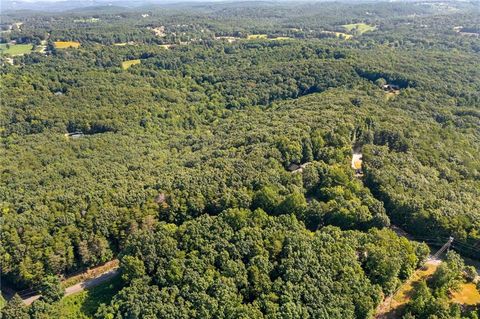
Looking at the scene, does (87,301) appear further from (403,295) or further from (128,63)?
(128,63)

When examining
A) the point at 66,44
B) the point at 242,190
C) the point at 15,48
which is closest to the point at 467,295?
the point at 242,190

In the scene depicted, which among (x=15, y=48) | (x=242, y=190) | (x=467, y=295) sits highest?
(x=15, y=48)

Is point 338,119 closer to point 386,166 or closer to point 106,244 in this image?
point 386,166

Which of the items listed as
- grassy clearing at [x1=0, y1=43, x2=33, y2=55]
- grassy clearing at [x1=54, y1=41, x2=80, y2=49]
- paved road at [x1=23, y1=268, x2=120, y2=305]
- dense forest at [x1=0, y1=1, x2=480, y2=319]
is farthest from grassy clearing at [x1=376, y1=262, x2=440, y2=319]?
grassy clearing at [x1=54, y1=41, x2=80, y2=49]

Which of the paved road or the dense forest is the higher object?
the dense forest

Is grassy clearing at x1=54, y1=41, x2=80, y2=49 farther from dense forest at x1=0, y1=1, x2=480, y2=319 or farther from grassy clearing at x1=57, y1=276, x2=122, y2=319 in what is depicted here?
grassy clearing at x1=57, y1=276, x2=122, y2=319

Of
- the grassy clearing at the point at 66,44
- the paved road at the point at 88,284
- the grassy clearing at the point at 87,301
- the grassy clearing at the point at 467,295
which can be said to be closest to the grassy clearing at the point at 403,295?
the grassy clearing at the point at 467,295

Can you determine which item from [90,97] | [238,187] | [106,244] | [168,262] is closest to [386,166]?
[238,187]

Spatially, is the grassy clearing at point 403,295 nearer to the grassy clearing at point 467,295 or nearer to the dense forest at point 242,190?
the dense forest at point 242,190
